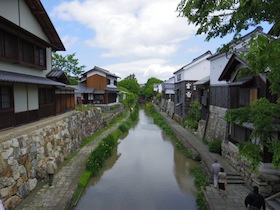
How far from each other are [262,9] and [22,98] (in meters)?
13.1

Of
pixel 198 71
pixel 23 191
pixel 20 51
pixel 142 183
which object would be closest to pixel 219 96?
pixel 142 183

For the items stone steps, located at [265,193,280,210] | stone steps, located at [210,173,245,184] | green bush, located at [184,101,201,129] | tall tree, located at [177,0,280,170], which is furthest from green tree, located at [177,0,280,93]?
green bush, located at [184,101,201,129]

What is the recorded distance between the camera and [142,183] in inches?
508

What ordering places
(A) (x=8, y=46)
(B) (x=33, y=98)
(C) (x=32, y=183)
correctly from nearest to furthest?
(C) (x=32, y=183) → (A) (x=8, y=46) → (B) (x=33, y=98)

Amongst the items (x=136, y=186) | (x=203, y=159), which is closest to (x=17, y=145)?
(x=136, y=186)

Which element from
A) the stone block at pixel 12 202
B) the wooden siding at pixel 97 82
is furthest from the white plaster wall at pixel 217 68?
the wooden siding at pixel 97 82

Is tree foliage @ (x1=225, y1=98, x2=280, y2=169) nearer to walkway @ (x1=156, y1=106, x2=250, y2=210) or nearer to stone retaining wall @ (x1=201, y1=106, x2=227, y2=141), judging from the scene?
walkway @ (x1=156, y1=106, x2=250, y2=210)

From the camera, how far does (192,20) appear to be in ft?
18.9

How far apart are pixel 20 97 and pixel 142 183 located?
8899mm

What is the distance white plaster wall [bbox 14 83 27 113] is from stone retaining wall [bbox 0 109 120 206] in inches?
59.3

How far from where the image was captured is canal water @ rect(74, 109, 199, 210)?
1055cm

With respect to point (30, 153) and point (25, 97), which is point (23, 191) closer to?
point (30, 153)

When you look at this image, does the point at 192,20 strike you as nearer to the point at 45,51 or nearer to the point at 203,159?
the point at 203,159

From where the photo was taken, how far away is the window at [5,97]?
36.9ft
